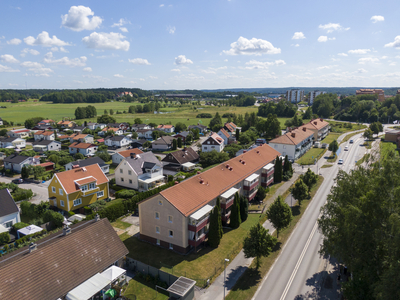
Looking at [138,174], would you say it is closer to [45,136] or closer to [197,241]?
[197,241]

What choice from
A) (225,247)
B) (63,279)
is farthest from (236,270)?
(63,279)

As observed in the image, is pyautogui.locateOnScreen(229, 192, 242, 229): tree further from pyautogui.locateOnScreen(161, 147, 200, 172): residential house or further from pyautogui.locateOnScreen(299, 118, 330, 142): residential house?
pyautogui.locateOnScreen(299, 118, 330, 142): residential house

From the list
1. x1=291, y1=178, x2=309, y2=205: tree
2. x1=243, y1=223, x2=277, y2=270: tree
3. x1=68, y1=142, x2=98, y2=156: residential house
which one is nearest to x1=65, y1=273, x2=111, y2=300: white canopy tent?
x1=243, y1=223, x2=277, y2=270: tree

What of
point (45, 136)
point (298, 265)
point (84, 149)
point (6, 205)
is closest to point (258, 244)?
point (298, 265)

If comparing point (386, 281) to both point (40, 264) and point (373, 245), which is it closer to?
A: point (373, 245)

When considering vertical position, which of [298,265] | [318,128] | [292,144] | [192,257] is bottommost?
[298,265]

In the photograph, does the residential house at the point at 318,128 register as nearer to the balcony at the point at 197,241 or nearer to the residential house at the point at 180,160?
the residential house at the point at 180,160

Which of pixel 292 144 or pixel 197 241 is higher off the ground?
pixel 292 144
